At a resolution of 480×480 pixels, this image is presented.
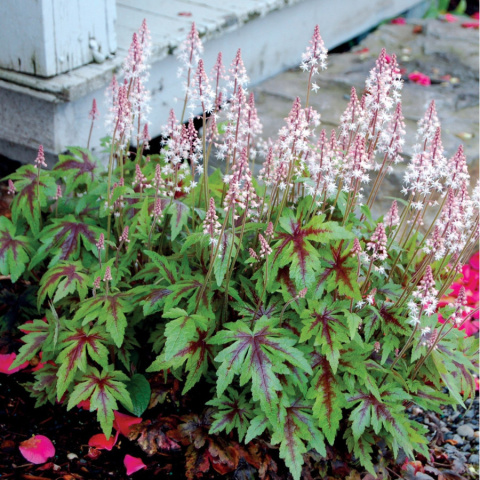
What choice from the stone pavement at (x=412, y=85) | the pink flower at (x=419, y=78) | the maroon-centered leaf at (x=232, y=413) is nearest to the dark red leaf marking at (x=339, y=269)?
the maroon-centered leaf at (x=232, y=413)

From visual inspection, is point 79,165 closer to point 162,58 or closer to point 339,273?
point 339,273

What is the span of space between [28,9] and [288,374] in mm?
2306

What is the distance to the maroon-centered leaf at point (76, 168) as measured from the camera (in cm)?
262

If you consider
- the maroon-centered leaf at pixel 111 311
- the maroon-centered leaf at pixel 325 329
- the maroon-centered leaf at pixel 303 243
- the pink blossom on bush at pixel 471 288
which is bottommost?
the pink blossom on bush at pixel 471 288

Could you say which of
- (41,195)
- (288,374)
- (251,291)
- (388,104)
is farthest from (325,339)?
(41,195)

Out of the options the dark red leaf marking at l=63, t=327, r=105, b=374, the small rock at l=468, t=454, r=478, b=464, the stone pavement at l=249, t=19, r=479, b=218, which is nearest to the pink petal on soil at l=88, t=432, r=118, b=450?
the dark red leaf marking at l=63, t=327, r=105, b=374

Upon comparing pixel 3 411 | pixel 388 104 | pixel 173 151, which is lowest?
pixel 3 411

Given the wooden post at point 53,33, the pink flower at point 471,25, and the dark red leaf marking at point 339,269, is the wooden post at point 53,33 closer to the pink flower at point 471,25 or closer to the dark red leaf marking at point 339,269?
the dark red leaf marking at point 339,269

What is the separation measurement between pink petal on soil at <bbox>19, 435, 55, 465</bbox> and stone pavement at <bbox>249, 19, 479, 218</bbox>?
7.69ft

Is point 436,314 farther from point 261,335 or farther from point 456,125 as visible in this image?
point 456,125

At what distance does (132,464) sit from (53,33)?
86.5 inches

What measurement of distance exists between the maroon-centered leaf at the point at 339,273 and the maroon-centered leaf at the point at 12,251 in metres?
1.16

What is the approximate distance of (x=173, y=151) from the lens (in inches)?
88.6

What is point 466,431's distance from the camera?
2775mm
